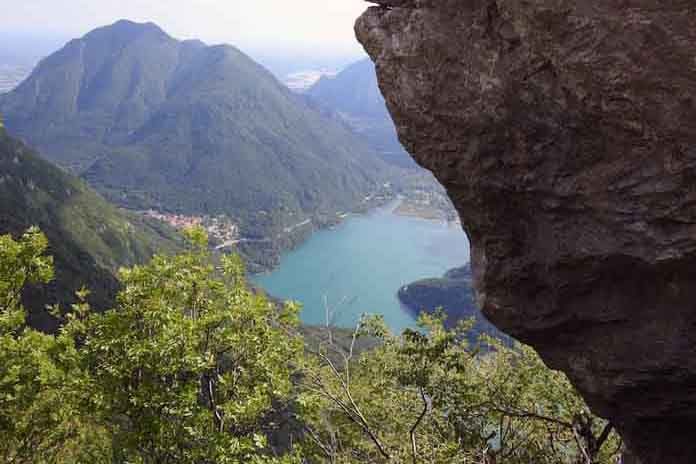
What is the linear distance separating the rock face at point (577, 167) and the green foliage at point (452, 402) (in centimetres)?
362

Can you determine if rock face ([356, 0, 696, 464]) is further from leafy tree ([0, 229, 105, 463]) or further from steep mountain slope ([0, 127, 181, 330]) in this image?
steep mountain slope ([0, 127, 181, 330])

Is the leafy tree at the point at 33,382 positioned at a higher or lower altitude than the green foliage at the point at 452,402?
higher

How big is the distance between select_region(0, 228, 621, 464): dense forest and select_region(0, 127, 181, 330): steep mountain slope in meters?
91.5

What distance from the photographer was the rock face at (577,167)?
17.1ft

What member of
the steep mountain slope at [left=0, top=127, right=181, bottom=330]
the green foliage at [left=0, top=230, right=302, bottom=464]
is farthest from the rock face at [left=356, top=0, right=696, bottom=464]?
the steep mountain slope at [left=0, top=127, right=181, bottom=330]

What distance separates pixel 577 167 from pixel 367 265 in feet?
450

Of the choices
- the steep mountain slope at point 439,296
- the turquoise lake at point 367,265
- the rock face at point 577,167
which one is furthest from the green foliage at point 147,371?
the steep mountain slope at point 439,296

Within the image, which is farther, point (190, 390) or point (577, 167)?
point (190, 390)

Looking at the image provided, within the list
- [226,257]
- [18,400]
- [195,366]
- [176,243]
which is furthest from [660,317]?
[176,243]

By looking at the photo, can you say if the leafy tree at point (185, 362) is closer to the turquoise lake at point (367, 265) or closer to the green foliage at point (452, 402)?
the green foliage at point (452, 402)

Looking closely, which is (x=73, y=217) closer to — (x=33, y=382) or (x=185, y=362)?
(x=33, y=382)

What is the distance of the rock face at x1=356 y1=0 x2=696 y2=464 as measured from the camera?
5227 mm

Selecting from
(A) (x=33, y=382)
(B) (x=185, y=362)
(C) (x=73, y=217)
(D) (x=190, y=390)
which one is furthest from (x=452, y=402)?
(C) (x=73, y=217)

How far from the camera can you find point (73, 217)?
459 ft
